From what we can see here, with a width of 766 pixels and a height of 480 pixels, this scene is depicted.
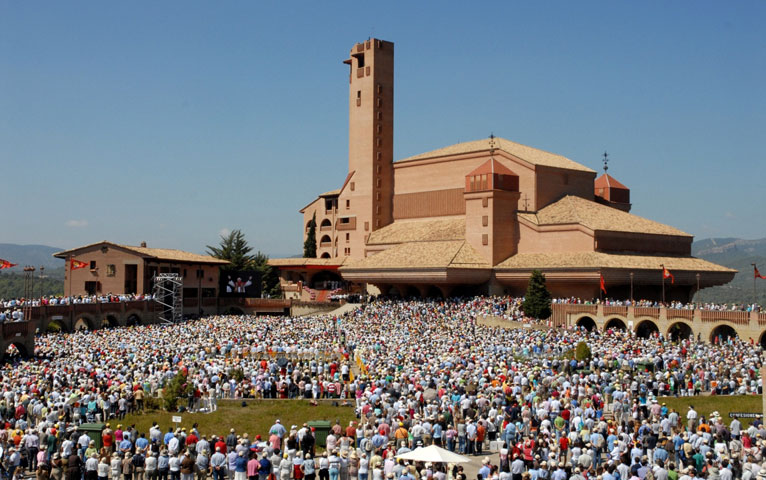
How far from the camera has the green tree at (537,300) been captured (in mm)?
60459

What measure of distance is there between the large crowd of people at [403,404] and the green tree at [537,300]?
37.5 feet

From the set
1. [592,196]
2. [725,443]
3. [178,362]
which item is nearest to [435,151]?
[592,196]

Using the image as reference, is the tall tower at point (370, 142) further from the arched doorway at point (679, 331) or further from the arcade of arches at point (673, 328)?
the arched doorway at point (679, 331)

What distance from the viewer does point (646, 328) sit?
56938mm

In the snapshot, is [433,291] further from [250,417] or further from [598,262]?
[250,417]

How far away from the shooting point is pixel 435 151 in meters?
82.7

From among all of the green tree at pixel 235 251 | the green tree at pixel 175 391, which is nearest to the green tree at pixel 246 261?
the green tree at pixel 235 251

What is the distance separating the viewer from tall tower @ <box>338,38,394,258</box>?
279ft

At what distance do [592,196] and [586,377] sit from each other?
50.7 metres

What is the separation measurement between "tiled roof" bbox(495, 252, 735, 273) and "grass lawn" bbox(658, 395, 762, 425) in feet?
93.7

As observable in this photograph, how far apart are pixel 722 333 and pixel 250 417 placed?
116 feet

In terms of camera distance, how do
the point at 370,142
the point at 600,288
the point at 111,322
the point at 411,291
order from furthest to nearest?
the point at 370,142 → the point at 411,291 → the point at 111,322 → the point at 600,288

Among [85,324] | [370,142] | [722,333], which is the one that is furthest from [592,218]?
[85,324]

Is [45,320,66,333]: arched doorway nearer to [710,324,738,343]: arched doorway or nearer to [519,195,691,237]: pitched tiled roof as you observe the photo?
[519,195,691,237]: pitched tiled roof
